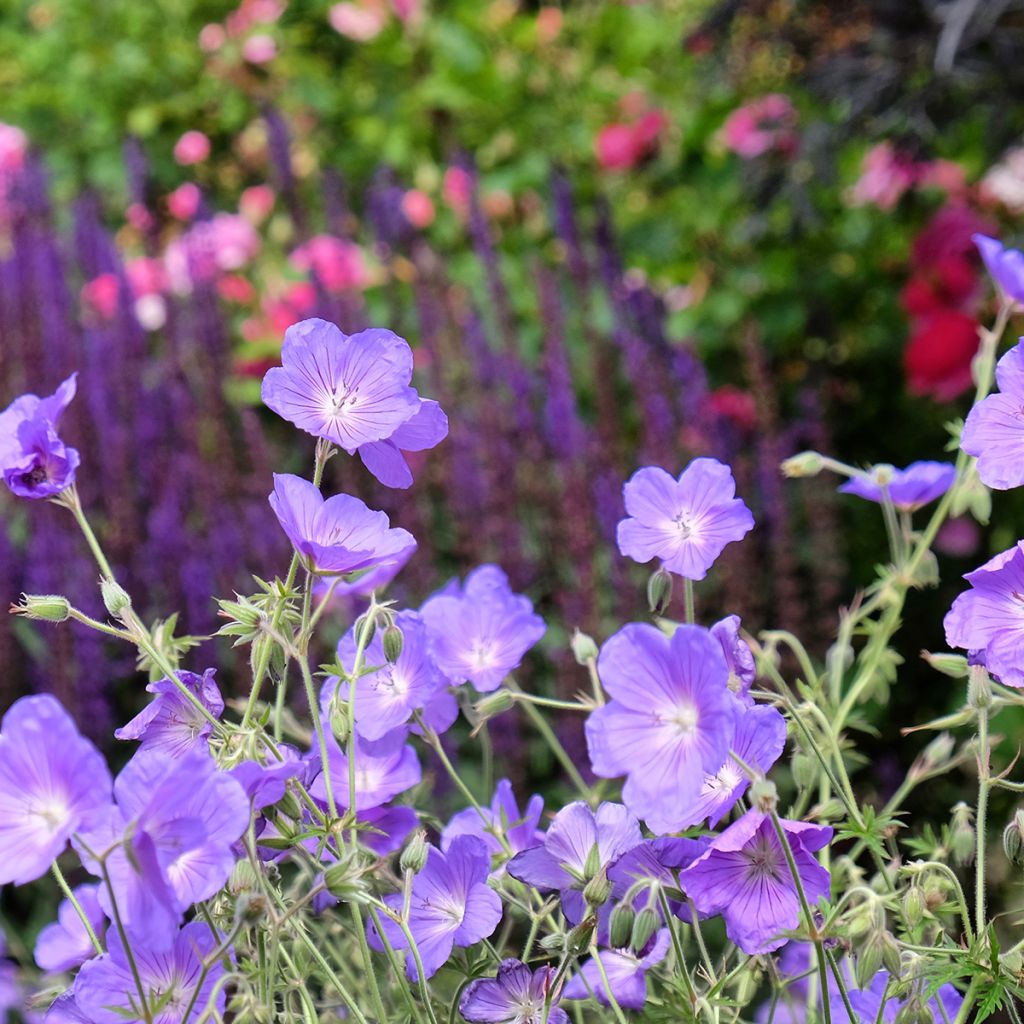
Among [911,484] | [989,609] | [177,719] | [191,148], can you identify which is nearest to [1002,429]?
[989,609]

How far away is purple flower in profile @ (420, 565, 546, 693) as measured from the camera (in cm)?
83

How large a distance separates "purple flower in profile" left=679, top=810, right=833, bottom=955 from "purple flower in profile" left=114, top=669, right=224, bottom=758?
0.26 meters

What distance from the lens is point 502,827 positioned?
2.59 ft

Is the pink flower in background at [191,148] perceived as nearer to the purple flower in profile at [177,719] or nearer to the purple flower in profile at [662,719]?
the purple flower in profile at [177,719]

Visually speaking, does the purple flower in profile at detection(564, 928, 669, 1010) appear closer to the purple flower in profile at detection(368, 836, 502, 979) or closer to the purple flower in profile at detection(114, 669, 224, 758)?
the purple flower in profile at detection(368, 836, 502, 979)

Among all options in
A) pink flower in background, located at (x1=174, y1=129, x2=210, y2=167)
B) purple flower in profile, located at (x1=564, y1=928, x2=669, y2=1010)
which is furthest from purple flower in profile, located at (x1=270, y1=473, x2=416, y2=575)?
pink flower in background, located at (x1=174, y1=129, x2=210, y2=167)

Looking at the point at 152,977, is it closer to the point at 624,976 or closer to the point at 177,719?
the point at 177,719

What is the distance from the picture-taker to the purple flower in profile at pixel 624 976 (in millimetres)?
719

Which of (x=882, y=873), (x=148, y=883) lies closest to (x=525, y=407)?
(x=882, y=873)

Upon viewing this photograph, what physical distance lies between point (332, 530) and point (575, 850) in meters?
0.20

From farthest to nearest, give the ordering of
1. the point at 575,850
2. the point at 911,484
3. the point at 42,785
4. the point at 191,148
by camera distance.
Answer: the point at 191,148 < the point at 911,484 < the point at 575,850 < the point at 42,785

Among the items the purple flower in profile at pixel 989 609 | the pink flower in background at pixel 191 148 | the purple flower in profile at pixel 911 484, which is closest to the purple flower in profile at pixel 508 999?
the purple flower in profile at pixel 989 609

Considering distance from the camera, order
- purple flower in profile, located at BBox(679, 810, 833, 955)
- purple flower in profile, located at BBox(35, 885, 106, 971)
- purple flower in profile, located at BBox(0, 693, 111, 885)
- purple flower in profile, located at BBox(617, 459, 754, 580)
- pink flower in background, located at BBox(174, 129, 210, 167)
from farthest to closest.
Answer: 1. pink flower in background, located at BBox(174, 129, 210, 167)
2. purple flower in profile, located at BBox(35, 885, 106, 971)
3. purple flower in profile, located at BBox(617, 459, 754, 580)
4. purple flower in profile, located at BBox(679, 810, 833, 955)
5. purple flower in profile, located at BBox(0, 693, 111, 885)

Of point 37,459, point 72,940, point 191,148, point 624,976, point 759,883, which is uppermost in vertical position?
point 37,459
